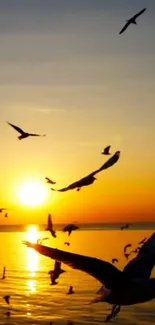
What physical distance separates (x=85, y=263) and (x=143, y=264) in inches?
145

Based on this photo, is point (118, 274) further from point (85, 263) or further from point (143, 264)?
point (143, 264)

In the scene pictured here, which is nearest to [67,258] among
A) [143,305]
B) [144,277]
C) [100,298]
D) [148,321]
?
[100,298]

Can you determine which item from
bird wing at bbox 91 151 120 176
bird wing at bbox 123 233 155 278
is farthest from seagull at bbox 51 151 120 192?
bird wing at bbox 123 233 155 278

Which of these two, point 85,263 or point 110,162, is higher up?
point 110,162

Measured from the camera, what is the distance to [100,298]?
10969mm

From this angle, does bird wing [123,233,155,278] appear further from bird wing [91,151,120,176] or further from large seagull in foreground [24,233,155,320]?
bird wing [91,151,120,176]

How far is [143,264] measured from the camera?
13.2 metres

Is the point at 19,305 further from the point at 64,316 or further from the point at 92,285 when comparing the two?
the point at 92,285

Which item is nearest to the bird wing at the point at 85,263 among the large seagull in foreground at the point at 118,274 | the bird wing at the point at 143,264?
the large seagull in foreground at the point at 118,274

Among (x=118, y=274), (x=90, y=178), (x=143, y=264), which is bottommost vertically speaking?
(x=118, y=274)

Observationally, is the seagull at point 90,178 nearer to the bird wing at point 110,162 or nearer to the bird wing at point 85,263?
the bird wing at point 110,162

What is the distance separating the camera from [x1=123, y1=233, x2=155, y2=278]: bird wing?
12594mm

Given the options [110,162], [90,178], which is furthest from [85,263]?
[90,178]

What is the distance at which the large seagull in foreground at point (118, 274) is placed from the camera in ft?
31.6
